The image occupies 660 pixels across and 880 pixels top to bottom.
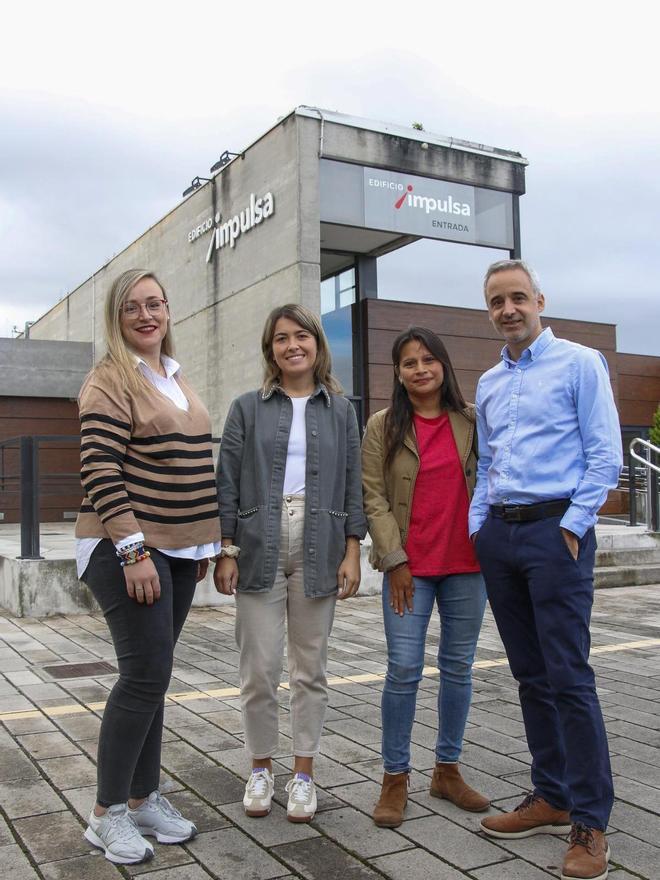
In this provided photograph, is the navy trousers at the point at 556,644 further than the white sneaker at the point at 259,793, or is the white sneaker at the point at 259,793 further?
the white sneaker at the point at 259,793

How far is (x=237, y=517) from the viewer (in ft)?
10.4

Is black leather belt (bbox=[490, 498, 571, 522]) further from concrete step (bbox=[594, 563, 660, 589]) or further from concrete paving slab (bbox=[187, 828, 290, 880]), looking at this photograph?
concrete step (bbox=[594, 563, 660, 589])

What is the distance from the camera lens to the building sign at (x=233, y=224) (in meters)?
15.8

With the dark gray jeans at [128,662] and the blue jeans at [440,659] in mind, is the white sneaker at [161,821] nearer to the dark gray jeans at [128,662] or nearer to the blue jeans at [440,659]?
the dark gray jeans at [128,662]

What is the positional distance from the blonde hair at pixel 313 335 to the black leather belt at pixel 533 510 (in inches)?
34.3

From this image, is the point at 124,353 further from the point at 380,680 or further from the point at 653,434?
the point at 653,434

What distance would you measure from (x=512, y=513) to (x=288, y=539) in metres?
0.81

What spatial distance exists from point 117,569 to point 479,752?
1.94m

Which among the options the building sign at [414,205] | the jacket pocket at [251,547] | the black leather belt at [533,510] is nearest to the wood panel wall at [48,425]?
the building sign at [414,205]

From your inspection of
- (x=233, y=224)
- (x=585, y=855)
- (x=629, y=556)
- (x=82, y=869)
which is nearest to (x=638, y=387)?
(x=233, y=224)

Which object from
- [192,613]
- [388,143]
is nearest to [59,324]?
[388,143]

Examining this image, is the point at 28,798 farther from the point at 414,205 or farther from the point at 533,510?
the point at 414,205

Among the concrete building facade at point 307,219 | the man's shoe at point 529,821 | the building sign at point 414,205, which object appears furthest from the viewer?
the building sign at point 414,205

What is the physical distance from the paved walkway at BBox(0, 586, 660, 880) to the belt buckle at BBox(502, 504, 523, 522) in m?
1.06
